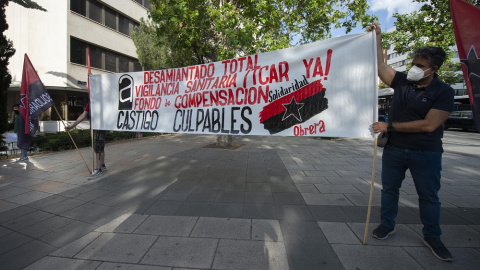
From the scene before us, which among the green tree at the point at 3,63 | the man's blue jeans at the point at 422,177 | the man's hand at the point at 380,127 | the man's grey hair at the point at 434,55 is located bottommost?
the man's blue jeans at the point at 422,177

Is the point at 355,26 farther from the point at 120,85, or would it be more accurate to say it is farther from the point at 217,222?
the point at 217,222

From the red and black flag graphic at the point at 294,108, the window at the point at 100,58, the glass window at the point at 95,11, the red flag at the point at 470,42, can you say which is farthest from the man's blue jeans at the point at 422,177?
the glass window at the point at 95,11

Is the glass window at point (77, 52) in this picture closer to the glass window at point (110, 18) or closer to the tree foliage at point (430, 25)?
the glass window at point (110, 18)

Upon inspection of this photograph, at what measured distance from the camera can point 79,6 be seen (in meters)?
17.9

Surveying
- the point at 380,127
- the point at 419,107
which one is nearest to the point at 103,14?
the point at 380,127

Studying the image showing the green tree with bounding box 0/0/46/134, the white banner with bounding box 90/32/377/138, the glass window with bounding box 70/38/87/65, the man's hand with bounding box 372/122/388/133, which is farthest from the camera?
the glass window with bounding box 70/38/87/65

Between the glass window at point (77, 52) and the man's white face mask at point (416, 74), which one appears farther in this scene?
the glass window at point (77, 52)

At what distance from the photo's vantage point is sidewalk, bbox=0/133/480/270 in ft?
8.06

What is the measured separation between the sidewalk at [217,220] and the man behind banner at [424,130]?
424mm

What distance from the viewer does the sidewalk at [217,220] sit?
246 cm

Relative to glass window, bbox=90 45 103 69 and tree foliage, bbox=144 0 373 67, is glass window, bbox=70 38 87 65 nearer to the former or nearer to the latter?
glass window, bbox=90 45 103 69

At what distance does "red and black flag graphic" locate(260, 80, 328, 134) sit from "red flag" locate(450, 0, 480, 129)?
144cm

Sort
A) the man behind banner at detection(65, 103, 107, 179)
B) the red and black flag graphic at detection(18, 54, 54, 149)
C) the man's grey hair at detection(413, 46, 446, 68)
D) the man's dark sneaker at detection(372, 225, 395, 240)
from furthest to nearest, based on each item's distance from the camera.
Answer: the man behind banner at detection(65, 103, 107, 179) → the red and black flag graphic at detection(18, 54, 54, 149) → the man's dark sneaker at detection(372, 225, 395, 240) → the man's grey hair at detection(413, 46, 446, 68)

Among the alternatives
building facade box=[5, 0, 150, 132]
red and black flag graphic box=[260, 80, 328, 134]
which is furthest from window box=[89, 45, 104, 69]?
red and black flag graphic box=[260, 80, 328, 134]
